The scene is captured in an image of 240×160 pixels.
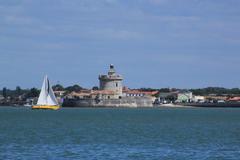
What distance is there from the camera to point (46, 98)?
13450 centimetres

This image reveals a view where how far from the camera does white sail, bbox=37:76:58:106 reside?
132500mm

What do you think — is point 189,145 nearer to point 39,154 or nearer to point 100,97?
point 39,154

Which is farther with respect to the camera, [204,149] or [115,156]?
[204,149]

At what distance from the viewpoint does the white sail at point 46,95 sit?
132500mm

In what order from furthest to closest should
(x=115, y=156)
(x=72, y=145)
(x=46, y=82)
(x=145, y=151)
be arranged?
(x=46, y=82) → (x=72, y=145) → (x=145, y=151) → (x=115, y=156)

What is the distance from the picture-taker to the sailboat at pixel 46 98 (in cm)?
13262

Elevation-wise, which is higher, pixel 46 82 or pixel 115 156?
pixel 46 82

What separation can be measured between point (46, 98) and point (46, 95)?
0.63 m

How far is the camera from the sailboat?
435ft

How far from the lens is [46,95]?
134125mm

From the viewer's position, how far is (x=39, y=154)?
34938mm

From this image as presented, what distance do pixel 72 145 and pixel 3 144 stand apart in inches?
139

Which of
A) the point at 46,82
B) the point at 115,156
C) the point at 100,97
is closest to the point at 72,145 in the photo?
the point at 115,156

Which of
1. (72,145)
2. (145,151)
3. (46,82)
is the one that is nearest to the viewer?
(145,151)
